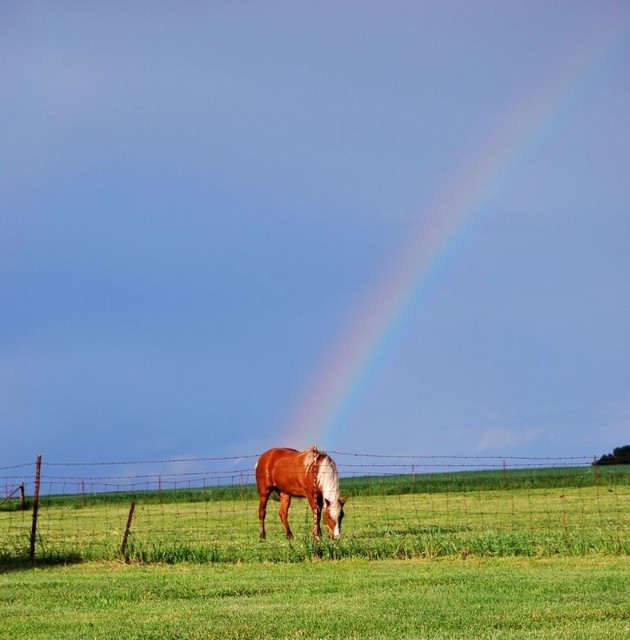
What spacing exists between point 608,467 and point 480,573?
274 ft

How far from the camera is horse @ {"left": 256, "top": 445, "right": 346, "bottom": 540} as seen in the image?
20.5 metres

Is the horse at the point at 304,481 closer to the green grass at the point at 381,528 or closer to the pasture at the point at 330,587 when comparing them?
the green grass at the point at 381,528

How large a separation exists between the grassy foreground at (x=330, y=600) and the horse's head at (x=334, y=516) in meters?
3.94

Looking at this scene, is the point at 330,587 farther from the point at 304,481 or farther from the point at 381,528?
the point at 381,528

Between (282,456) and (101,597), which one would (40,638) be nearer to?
(101,597)

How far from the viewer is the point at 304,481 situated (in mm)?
22031

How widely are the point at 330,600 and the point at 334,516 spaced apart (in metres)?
8.33

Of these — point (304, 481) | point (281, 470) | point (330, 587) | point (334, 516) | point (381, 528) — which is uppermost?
point (281, 470)

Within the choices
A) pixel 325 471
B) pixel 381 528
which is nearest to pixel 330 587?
pixel 325 471

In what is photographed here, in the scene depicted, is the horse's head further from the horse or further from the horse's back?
the horse's back

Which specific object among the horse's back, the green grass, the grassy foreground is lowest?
the grassy foreground

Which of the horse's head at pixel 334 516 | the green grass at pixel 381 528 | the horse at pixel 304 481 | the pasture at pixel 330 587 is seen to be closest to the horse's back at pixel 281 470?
the horse at pixel 304 481

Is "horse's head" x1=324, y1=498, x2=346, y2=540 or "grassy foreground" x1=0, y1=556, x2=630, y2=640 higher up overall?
"horse's head" x1=324, y1=498, x2=346, y2=540

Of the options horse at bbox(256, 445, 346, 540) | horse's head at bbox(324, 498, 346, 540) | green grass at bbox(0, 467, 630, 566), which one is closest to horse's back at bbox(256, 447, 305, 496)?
horse at bbox(256, 445, 346, 540)
